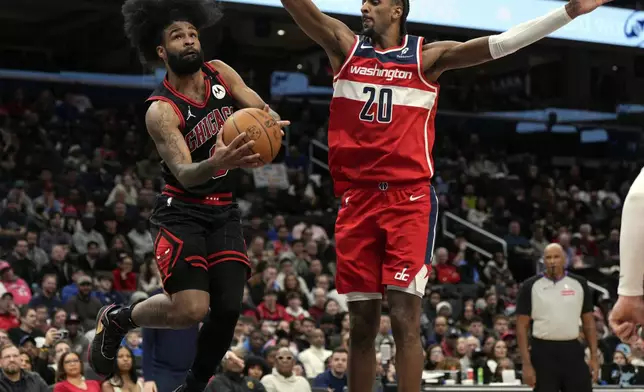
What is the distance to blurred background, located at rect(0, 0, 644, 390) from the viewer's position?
1418cm

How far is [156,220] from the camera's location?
6234 millimetres

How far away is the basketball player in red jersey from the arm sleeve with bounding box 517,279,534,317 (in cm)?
557

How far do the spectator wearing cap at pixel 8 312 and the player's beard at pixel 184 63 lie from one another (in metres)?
7.44

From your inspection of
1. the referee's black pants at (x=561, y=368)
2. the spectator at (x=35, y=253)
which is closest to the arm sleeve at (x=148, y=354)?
the referee's black pants at (x=561, y=368)

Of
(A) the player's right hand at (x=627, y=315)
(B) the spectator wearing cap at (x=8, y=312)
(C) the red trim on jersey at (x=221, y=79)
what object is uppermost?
(C) the red trim on jersey at (x=221, y=79)

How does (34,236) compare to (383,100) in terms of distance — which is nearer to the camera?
(383,100)

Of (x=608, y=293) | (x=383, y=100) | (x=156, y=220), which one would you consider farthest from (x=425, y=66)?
(x=608, y=293)

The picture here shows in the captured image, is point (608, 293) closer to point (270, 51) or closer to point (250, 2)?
point (250, 2)

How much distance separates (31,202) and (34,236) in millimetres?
1719

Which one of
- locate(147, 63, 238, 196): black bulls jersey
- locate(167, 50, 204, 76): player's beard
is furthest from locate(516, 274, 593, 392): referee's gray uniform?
locate(167, 50, 204, 76): player's beard

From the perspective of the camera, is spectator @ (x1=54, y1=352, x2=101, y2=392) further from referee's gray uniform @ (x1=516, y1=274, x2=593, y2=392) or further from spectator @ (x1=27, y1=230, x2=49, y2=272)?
spectator @ (x1=27, y1=230, x2=49, y2=272)

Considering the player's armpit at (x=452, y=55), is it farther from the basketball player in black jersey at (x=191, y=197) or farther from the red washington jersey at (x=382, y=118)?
the basketball player in black jersey at (x=191, y=197)

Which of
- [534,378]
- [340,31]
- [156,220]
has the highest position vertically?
[340,31]

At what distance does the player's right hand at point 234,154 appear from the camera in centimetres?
539
